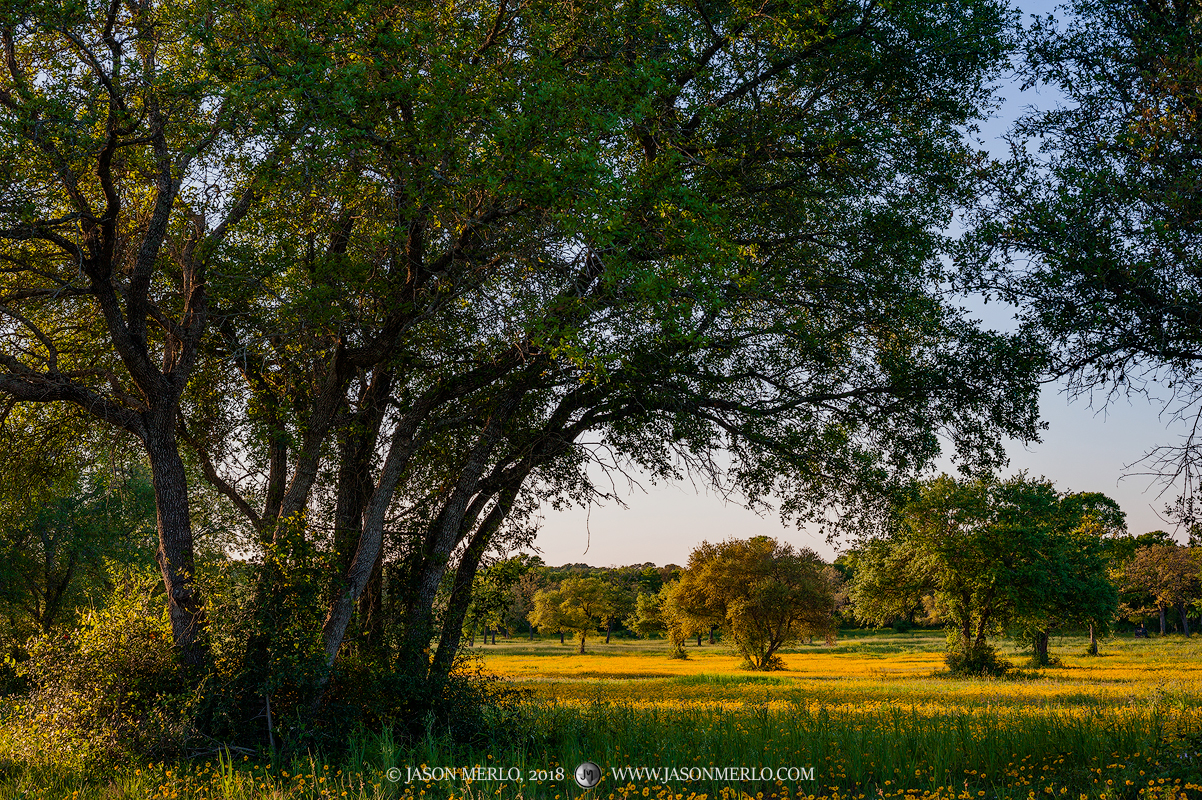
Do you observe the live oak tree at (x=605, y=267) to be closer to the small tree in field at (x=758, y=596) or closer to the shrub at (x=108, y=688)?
the shrub at (x=108, y=688)

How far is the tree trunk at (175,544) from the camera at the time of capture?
10.0 meters

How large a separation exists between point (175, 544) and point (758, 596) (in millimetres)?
32615

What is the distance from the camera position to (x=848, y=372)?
41.8 feet

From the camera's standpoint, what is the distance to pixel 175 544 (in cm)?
1070

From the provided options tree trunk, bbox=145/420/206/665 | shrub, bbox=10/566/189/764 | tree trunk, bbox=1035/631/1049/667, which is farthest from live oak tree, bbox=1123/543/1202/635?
shrub, bbox=10/566/189/764

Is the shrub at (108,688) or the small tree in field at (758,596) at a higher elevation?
the shrub at (108,688)

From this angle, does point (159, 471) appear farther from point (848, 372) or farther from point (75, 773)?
point (848, 372)

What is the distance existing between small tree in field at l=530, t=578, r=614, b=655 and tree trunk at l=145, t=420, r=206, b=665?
50819 mm

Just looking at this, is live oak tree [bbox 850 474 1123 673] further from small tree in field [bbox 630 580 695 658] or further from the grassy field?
the grassy field

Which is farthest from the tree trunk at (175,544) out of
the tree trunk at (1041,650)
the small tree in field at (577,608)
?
the small tree in field at (577,608)

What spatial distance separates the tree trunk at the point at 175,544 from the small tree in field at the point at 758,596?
32207 millimetres

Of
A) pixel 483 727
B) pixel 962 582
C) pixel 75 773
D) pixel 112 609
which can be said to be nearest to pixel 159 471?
pixel 112 609

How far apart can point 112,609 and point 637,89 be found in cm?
996

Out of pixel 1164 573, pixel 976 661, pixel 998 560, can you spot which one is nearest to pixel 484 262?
pixel 998 560
